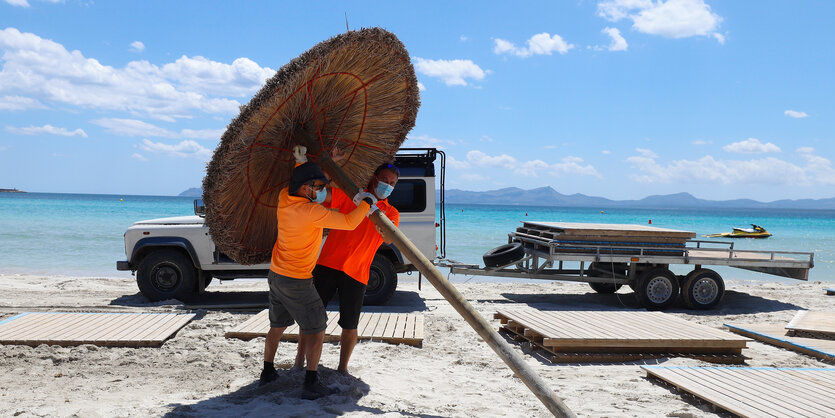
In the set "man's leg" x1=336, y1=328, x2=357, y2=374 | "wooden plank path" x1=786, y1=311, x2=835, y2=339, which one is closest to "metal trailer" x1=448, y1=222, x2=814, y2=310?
"wooden plank path" x1=786, y1=311, x2=835, y2=339

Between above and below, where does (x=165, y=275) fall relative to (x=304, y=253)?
below

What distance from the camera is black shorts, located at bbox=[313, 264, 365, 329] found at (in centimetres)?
428

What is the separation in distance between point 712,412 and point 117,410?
4.30 meters

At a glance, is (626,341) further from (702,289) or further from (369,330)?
(702,289)

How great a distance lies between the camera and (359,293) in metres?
4.34

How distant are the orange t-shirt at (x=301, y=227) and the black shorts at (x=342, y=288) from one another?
1.15 feet

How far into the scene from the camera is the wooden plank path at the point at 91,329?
224 inches

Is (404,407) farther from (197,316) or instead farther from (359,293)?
(197,316)

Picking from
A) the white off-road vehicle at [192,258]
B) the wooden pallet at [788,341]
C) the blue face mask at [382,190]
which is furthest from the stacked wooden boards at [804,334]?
the blue face mask at [382,190]

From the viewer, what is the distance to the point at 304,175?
3.67m

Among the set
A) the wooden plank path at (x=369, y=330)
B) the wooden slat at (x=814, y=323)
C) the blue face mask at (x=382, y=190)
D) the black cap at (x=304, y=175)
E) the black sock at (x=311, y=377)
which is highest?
the black cap at (x=304, y=175)

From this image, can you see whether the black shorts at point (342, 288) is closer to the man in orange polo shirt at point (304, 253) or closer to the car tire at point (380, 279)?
the man in orange polo shirt at point (304, 253)

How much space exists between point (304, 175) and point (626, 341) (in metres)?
4.08

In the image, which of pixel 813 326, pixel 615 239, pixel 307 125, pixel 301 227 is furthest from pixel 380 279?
pixel 813 326
